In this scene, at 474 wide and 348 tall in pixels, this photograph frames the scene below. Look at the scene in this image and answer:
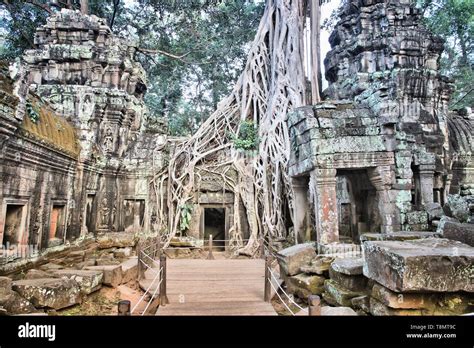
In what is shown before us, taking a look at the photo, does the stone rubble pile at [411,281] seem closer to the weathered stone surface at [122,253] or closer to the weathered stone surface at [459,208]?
the weathered stone surface at [459,208]

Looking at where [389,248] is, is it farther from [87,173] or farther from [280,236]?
[87,173]

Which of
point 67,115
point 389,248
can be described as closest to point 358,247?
point 389,248

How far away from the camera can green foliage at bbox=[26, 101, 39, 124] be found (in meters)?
4.53

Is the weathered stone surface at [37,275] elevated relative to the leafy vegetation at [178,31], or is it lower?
lower

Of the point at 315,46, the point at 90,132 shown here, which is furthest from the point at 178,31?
the point at 90,132

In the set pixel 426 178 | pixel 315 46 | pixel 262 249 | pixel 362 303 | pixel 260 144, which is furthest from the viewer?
pixel 315 46

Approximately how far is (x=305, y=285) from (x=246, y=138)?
228 inches

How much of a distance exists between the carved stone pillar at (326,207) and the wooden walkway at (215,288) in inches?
Result: 50.2

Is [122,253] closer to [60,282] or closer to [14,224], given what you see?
[14,224]

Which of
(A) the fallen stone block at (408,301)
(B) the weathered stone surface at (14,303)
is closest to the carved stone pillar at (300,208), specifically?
(A) the fallen stone block at (408,301)

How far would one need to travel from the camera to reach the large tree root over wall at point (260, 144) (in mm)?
7977

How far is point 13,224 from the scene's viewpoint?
4293 mm

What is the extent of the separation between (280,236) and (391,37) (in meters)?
5.39

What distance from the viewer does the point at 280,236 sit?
7.58 metres
